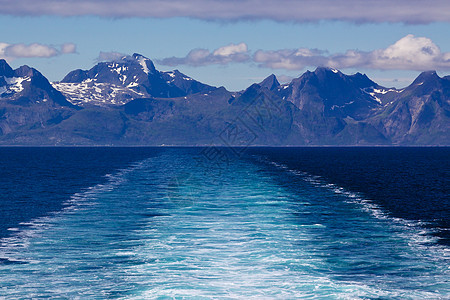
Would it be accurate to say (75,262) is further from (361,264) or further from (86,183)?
(86,183)

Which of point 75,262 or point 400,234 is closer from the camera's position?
point 75,262

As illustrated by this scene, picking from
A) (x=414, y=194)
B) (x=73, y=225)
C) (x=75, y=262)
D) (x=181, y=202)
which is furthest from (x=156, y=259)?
(x=414, y=194)

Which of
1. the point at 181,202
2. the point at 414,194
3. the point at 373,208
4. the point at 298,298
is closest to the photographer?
the point at 298,298

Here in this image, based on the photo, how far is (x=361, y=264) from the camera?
43750mm

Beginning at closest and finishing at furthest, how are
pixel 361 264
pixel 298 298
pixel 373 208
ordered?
pixel 298 298 → pixel 361 264 → pixel 373 208

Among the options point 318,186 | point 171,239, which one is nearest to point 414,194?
point 318,186

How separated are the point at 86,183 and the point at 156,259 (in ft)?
269

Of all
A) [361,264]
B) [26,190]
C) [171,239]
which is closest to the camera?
[361,264]

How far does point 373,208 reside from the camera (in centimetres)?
7944

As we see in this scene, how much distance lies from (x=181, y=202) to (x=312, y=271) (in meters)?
45.4

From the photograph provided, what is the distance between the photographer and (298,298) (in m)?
35.4

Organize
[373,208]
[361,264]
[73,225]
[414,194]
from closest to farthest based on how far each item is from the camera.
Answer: [361,264] < [73,225] < [373,208] < [414,194]

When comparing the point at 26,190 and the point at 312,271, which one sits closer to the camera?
the point at 312,271

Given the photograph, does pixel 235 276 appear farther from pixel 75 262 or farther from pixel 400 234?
pixel 400 234
